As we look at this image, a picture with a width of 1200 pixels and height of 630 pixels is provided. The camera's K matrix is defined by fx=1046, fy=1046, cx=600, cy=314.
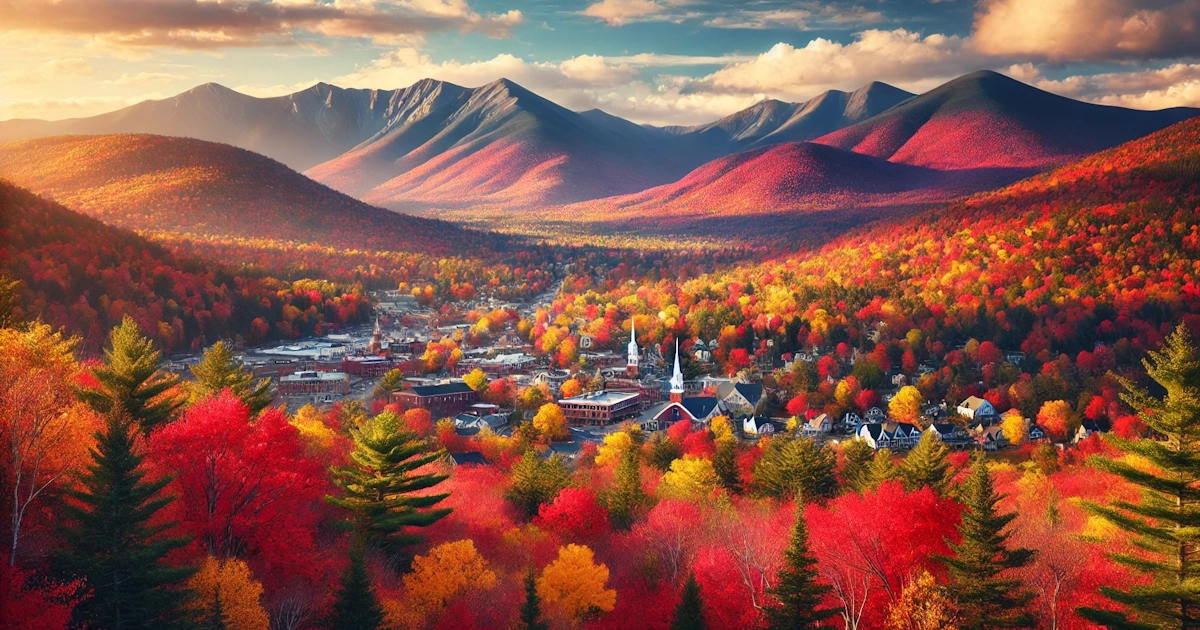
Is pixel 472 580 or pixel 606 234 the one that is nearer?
pixel 472 580

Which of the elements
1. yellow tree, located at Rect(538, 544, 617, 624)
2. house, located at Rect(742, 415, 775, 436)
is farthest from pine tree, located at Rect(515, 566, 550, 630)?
house, located at Rect(742, 415, 775, 436)

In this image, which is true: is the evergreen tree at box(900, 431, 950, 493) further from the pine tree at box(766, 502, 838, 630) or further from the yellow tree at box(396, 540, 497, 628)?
the yellow tree at box(396, 540, 497, 628)

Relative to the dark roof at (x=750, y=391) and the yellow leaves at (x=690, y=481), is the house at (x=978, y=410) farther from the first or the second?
the yellow leaves at (x=690, y=481)

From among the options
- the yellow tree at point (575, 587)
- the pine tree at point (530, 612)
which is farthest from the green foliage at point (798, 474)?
the pine tree at point (530, 612)

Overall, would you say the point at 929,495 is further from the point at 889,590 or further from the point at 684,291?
the point at 684,291

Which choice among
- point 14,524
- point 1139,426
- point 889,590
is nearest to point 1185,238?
point 1139,426

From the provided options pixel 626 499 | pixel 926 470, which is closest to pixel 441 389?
pixel 626 499
